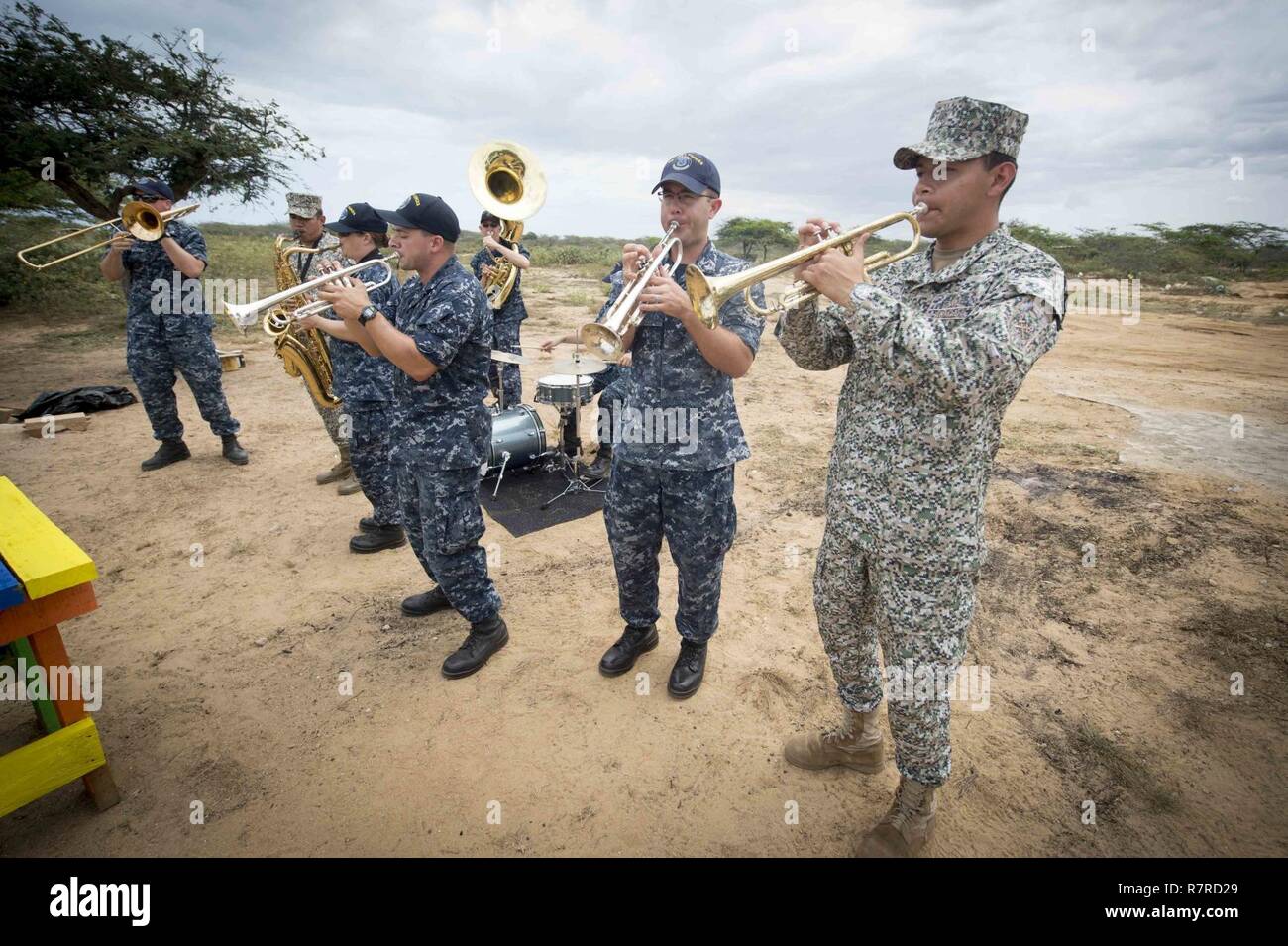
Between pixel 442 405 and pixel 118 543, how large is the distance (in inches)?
154

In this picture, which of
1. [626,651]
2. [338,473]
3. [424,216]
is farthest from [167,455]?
[626,651]

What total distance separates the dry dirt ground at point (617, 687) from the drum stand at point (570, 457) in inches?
22.5

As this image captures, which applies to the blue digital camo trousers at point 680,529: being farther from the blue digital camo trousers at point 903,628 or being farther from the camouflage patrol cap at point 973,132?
the camouflage patrol cap at point 973,132

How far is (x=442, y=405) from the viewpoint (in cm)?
311

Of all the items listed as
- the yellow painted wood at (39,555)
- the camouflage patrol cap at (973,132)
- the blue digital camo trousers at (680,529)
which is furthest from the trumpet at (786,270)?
the yellow painted wood at (39,555)

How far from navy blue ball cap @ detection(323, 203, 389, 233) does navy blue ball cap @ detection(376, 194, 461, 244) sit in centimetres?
87

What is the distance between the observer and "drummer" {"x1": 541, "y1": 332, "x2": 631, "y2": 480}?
227 inches

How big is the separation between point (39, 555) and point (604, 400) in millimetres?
4310

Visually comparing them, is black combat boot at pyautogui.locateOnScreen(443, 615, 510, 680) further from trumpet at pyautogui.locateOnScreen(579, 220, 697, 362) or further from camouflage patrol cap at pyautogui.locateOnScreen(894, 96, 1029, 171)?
camouflage patrol cap at pyautogui.locateOnScreen(894, 96, 1029, 171)

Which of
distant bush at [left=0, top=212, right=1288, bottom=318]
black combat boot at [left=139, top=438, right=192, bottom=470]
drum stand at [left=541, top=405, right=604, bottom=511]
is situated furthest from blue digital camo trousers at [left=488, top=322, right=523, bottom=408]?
distant bush at [left=0, top=212, right=1288, bottom=318]

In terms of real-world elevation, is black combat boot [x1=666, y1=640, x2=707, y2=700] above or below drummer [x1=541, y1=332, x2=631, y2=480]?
below

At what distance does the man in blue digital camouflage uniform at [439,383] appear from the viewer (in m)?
2.86

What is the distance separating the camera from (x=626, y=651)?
354 cm
